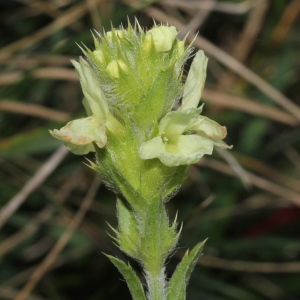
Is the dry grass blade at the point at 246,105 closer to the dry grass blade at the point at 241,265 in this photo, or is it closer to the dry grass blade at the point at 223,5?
the dry grass blade at the point at 223,5

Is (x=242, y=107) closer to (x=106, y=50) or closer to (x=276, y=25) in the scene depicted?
(x=276, y=25)

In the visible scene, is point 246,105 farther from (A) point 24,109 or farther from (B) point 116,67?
(B) point 116,67

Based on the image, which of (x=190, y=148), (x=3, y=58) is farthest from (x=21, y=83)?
(x=190, y=148)

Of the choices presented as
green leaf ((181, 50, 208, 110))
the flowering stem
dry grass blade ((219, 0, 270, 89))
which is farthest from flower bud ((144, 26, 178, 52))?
dry grass blade ((219, 0, 270, 89))

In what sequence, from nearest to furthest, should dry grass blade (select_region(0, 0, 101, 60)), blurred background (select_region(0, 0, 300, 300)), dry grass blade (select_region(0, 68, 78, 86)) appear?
blurred background (select_region(0, 0, 300, 300)), dry grass blade (select_region(0, 68, 78, 86)), dry grass blade (select_region(0, 0, 101, 60))

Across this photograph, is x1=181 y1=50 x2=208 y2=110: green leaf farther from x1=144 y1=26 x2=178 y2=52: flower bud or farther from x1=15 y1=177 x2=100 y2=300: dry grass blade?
x1=15 y1=177 x2=100 y2=300: dry grass blade

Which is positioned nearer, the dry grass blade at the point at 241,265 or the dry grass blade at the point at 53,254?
the dry grass blade at the point at 53,254

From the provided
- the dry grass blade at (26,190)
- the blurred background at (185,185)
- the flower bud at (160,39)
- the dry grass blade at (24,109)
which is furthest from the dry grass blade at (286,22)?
the flower bud at (160,39)

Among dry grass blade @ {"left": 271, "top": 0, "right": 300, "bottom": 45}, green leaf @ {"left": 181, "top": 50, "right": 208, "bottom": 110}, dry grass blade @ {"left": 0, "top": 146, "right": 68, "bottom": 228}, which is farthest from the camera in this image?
dry grass blade @ {"left": 271, "top": 0, "right": 300, "bottom": 45}
